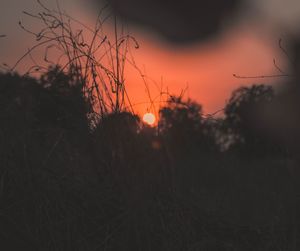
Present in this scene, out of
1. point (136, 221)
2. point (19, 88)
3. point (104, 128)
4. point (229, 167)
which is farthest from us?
point (229, 167)

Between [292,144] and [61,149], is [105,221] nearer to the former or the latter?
[61,149]

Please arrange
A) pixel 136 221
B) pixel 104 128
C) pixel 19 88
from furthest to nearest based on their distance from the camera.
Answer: pixel 19 88 → pixel 104 128 → pixel 136 221

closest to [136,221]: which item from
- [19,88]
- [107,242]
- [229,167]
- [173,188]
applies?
[107,242]

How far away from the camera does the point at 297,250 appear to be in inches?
111

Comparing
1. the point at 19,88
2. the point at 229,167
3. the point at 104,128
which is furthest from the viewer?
the point at 229,167

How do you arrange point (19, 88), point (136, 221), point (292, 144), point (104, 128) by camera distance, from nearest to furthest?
point (136, 221)
point (104, 128)
point (292, 144)
point (19, 88)

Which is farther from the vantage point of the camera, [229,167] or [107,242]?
[229,167]

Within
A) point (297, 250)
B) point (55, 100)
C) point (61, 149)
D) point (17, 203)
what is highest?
point (55, 100)

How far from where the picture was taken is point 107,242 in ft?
8.49

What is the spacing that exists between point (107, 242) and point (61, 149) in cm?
75

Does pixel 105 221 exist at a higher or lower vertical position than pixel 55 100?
lower

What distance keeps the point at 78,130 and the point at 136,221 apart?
672 mm

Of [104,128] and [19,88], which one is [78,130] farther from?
[19,88]

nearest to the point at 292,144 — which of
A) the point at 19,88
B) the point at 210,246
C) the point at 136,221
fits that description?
the point at 210,246
